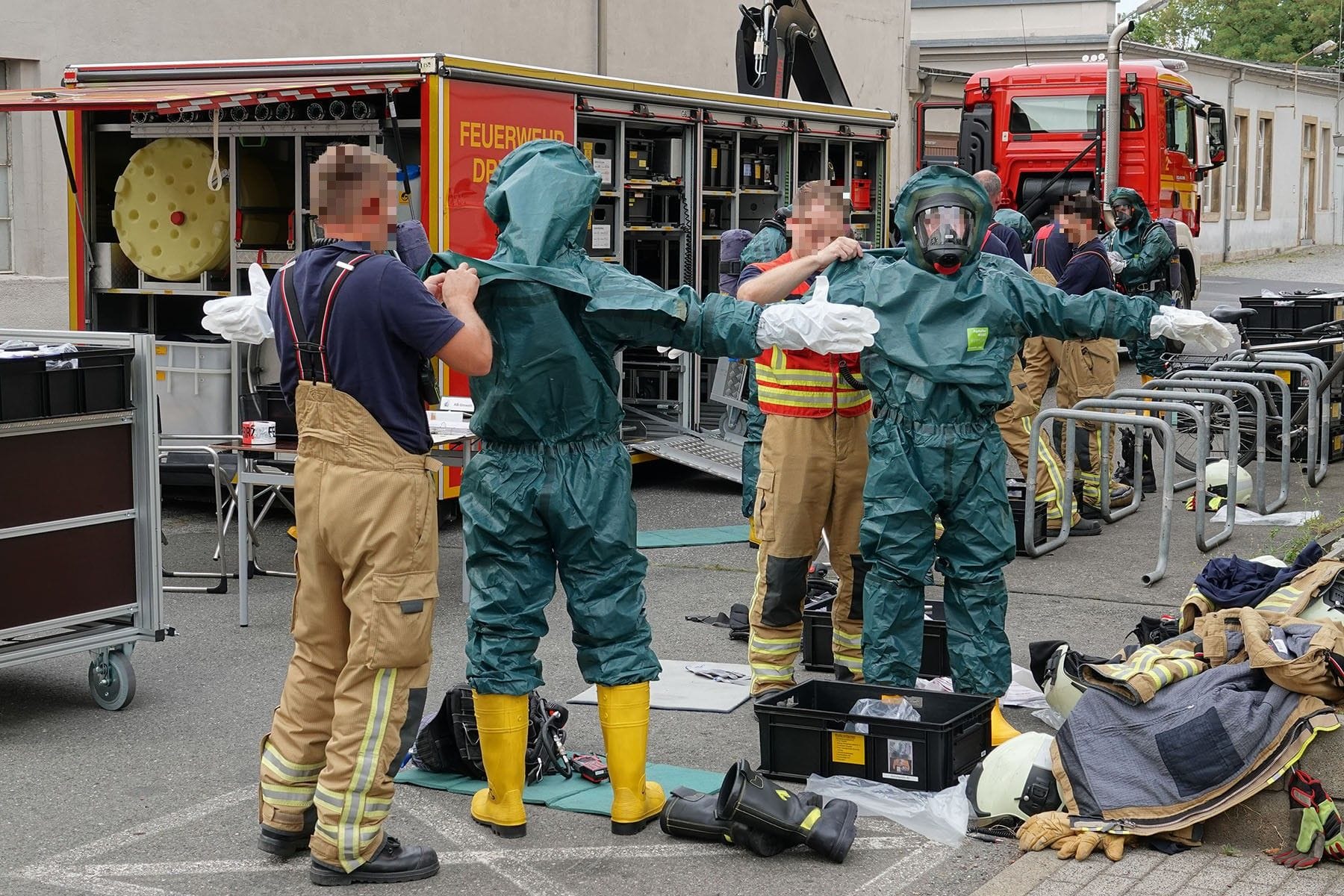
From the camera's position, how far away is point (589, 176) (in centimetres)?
493

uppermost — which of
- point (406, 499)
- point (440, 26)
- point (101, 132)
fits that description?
point (440, 26)

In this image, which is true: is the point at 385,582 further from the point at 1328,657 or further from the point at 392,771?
the point at 1328,657

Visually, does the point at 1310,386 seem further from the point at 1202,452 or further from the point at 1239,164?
the point at 1239,164

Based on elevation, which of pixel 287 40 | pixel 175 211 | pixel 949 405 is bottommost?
pixel 949 405

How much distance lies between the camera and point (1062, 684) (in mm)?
5809

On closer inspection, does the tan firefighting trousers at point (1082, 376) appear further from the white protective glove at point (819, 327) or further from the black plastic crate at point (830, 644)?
the white protective glove at point (819, 327)

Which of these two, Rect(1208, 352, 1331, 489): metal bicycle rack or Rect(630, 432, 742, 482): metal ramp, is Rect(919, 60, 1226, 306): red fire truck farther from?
Rect(630, 432, 742, 482): metal ramp

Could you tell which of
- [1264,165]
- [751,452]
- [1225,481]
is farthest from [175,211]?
[1264,165]

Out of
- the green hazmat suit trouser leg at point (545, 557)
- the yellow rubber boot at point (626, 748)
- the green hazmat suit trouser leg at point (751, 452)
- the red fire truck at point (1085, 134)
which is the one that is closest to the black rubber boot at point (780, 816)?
the yellow rubber boot at point (626, 748)

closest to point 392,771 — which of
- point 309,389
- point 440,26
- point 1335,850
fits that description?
point 309,389

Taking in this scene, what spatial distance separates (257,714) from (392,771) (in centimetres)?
182

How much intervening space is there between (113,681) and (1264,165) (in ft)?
126

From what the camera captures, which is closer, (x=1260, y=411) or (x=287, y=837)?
(x=287, y=837)

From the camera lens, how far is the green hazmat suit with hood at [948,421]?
5566mm
